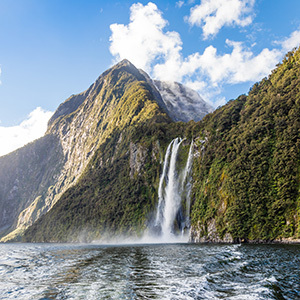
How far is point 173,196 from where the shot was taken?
70.1m

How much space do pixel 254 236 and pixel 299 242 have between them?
834 cm

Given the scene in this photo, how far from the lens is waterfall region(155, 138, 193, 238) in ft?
217

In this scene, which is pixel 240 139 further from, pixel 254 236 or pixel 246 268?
pixel 246 268

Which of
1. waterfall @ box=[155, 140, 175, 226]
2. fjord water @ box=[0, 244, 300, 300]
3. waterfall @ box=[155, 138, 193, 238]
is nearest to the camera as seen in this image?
fjord water @ box=[0, 244, 300, 300]

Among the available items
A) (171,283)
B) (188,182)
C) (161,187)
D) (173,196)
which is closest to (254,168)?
(188,182)

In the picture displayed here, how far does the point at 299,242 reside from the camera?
34.8 meters

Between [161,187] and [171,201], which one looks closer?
[171,201]

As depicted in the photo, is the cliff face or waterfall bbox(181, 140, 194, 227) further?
waterfall bbox(181, 140, 194, 227)

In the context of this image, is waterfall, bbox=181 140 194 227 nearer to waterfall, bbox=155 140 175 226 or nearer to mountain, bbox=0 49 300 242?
mountain, bbox=0 49 300 242

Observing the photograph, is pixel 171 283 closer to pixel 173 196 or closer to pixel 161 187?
pixel 173 196

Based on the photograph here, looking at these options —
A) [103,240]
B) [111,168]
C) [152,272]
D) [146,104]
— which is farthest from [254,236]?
[146,104]

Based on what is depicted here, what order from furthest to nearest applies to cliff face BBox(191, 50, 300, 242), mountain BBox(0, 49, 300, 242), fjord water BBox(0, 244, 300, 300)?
1. mountain BBox(0, 49, 300, 242)
2. cliff face BBox(191, 50, 300, 242)
3. fjord water BBox(0, 244, 300, 300)

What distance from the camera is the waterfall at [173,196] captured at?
6600 cm

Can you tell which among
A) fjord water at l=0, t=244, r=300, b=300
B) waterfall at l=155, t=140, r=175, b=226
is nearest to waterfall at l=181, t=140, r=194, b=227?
waterfall at l=155, t=140, r=175, b=226
